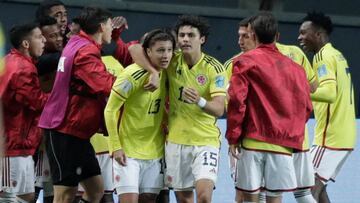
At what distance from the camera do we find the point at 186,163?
26.4ft

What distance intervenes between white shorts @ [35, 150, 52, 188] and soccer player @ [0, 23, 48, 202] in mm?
446

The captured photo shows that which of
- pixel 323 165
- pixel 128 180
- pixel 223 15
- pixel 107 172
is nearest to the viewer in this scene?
pixel 128 180

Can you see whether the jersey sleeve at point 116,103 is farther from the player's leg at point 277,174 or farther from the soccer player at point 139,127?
the player's leg at point 277,174

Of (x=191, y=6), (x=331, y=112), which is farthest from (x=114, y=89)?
(x=191, y=6)

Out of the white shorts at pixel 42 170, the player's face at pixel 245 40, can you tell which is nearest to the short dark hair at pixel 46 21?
the white shorts at pixel 42 170

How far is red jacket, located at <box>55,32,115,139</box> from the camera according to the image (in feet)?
26.0

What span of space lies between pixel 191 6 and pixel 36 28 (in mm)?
8465

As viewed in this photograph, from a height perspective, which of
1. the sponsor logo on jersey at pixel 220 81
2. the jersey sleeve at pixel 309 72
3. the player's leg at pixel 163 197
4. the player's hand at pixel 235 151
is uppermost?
the jersey sleeve at pixel 309 72

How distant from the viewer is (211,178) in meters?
7.95

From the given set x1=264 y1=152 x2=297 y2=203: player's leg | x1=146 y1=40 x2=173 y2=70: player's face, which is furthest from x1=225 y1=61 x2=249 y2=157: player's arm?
x1=146 y1=40 x2=173 y2=70: player's face

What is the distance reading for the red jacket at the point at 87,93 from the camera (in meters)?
7.92

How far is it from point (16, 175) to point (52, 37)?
1.20 metres

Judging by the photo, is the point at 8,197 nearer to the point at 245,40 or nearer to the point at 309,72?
the point at 245,40

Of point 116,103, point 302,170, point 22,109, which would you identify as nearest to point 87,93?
point 116,103
